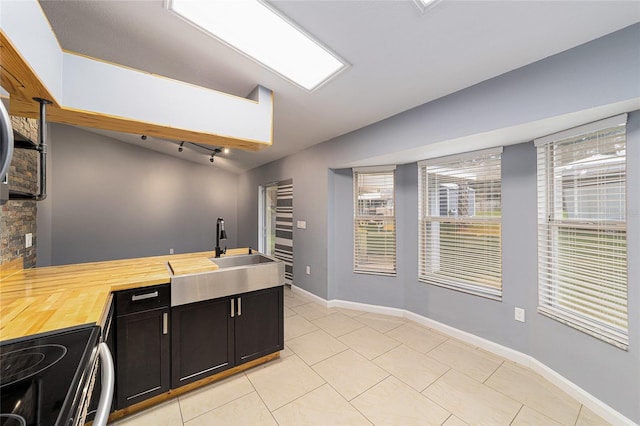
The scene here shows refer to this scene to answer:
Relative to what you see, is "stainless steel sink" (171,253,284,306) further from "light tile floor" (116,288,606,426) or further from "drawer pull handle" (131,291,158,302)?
"light tile floor" (116,288,606,426)

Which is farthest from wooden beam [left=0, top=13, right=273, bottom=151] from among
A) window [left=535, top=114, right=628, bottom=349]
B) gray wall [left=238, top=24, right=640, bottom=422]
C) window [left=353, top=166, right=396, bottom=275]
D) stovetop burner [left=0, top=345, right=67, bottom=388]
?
window [left=535, top=114, right=628, bottom=349]

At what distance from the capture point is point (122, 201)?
5.07 m

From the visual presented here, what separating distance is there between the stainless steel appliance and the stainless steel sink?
0.70m

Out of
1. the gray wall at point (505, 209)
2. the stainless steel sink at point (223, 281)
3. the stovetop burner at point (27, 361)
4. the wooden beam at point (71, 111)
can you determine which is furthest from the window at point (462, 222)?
the stovetop burner at point (27, 361)

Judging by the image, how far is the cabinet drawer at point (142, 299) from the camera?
5.41ft

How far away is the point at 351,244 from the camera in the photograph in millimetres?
3613

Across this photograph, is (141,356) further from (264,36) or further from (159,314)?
(264,36)

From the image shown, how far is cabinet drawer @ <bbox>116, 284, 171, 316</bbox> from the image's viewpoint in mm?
1647

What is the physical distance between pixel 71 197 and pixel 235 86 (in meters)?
4.56

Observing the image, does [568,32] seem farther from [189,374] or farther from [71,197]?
[71,197]

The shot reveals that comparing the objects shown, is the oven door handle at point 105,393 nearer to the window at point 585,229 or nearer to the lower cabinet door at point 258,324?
the lower cabinet door at point 258,324

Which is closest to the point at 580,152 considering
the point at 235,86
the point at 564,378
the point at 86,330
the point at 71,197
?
the point at 564,378

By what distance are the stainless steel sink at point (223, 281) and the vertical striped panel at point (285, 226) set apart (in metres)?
Answer: 2.11

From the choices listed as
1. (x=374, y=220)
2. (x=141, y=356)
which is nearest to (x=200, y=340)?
(x=141, y=356)
